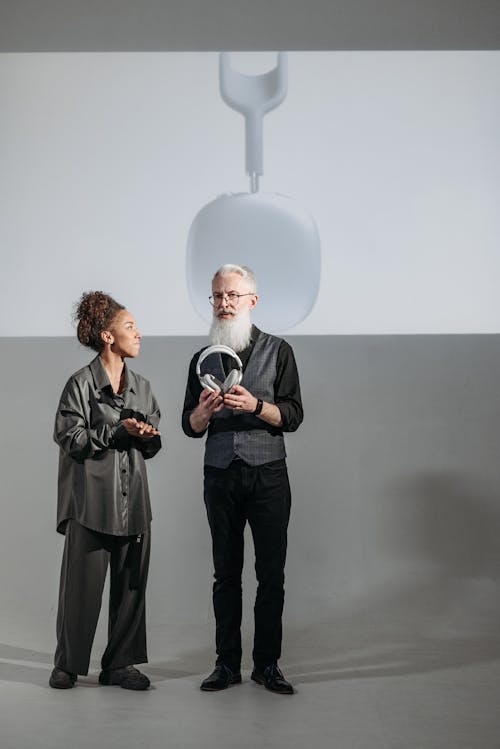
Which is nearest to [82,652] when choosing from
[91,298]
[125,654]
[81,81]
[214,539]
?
[125,654]

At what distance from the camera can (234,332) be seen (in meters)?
3.50

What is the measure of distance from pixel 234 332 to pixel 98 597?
1060 millimetres

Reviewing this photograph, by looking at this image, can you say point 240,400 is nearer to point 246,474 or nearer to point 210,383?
point 210,383

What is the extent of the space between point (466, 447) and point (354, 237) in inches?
46.3

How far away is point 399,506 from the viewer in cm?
496

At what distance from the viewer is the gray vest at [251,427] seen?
346 cm

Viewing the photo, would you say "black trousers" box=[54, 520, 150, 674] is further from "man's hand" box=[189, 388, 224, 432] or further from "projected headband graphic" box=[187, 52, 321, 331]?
"projected headband graphic" box=[187, 52, 321, 331]

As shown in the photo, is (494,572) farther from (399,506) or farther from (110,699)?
(110,699)

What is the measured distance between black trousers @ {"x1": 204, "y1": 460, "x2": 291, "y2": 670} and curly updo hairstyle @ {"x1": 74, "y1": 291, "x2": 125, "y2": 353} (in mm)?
635

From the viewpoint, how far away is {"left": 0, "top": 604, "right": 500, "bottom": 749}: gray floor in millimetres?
3010

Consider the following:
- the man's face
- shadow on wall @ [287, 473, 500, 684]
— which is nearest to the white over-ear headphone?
the man's face

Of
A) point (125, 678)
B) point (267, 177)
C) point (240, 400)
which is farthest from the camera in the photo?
point (267, 177)

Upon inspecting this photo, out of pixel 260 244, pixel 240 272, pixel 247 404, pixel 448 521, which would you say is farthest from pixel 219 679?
pixel 260 244

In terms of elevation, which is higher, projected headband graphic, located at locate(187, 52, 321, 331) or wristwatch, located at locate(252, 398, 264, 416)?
projected headband graphic, located at locate(187, 52, 321, 331)
